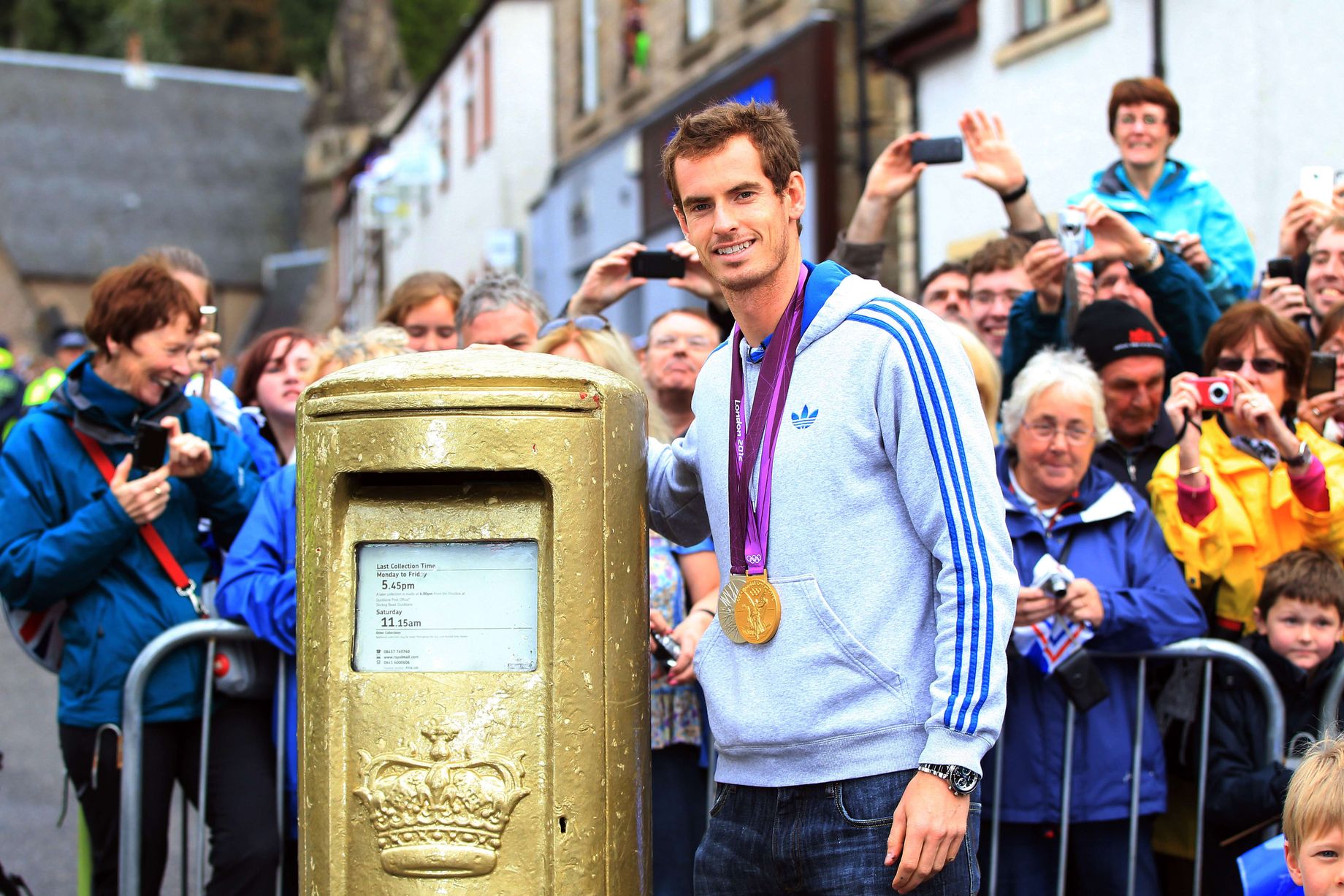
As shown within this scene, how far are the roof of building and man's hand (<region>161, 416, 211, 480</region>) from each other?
54265 mm

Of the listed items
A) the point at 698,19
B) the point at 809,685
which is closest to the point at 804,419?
the point at 809,685

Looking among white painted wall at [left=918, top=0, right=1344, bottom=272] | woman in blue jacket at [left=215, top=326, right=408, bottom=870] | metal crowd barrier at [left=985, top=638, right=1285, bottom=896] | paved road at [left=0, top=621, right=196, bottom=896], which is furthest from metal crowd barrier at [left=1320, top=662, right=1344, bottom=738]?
white painted wall at [left=918, top=0, right=1344, bottom=272]

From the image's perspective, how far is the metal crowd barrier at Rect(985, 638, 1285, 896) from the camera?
13.9 feet

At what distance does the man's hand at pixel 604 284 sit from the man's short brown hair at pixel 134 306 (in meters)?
1.23

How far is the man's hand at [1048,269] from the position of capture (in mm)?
5164

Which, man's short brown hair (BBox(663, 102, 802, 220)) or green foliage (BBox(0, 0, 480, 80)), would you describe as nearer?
man's short brown hair (BBox(663, 102, 802, 220))

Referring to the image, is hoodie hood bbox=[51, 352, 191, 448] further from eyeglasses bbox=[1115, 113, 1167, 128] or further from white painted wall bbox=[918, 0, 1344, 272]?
white painted wall bbox=[918, 0, 1344, 272]

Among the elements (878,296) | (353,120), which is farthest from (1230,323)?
(353,120)

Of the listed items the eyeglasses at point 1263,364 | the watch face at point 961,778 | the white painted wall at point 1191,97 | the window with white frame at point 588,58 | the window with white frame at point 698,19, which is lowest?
the watch face at point 961,778

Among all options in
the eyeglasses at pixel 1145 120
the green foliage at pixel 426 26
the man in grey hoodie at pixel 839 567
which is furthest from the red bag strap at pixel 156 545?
the green foliage at pixel 426 26

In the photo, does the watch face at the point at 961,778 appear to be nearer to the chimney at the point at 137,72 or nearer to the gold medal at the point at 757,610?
the gold medal at the point at 757,610

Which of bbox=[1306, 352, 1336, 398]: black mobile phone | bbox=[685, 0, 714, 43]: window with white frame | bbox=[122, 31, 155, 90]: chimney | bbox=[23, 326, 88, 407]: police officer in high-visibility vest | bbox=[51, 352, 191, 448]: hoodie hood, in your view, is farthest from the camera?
bbox=[122, 31, 155, 90]: chimney

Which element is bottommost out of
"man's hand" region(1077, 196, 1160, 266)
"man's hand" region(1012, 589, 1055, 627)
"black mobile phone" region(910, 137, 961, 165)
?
"man's hand" region(1012, 589, 1055, 627)

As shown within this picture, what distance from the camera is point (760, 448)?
2.97 metres
